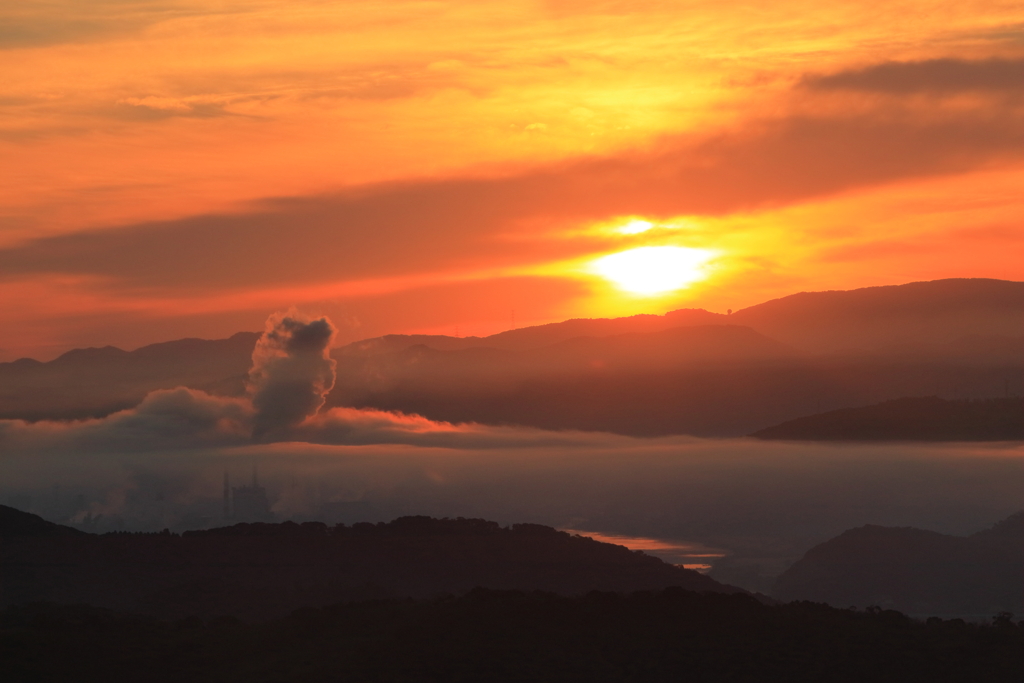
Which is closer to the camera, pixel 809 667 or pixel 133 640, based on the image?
pixel 809 667

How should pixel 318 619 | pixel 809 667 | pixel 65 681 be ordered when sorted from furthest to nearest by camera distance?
pixel 318 619, pixel 809 667, pixel 65 681

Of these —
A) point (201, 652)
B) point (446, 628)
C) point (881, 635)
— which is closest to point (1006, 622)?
point (881, 635)

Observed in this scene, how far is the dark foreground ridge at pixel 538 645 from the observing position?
109m

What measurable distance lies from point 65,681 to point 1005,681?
91.5m

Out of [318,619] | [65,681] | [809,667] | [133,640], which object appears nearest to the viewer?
[65,681]

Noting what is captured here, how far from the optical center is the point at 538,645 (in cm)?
12069

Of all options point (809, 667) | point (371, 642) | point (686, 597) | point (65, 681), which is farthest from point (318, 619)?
point (809, 667)

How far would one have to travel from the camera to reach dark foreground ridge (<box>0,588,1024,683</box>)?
359 ft

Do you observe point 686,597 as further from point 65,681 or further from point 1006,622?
point 65,681

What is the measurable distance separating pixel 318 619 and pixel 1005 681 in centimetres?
7637

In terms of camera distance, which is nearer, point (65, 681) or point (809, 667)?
point (65, 681)

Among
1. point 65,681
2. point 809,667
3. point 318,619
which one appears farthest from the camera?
point 318,619

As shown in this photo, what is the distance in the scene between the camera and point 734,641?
122m

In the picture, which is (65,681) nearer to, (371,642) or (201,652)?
(201,652)
